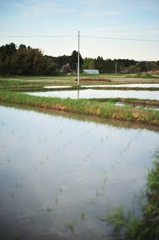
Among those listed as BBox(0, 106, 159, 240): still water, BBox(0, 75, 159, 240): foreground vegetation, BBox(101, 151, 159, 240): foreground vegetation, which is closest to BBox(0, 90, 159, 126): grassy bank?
BBox(0, 75, 159, 240): foreground vegetation

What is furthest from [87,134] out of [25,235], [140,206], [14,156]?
[25,235]

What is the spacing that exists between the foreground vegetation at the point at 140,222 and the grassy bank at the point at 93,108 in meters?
7.72

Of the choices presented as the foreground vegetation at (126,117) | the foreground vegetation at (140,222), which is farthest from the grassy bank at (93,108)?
the foreground vegetation at (140,222)

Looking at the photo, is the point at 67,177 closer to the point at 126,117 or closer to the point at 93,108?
the point at 126,117

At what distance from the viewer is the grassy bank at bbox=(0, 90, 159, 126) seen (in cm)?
1224

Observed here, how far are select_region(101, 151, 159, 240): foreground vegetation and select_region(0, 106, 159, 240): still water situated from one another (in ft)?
0.49

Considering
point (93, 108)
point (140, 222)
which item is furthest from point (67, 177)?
point (93, 108)

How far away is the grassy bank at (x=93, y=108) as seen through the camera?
12.2 m

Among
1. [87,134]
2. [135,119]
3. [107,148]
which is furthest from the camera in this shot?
[135,119]

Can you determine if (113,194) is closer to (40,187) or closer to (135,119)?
(40,187)

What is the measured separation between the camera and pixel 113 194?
4898 millimetres

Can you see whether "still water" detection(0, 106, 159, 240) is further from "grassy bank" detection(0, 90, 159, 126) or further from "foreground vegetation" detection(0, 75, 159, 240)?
"grassy bank" detection(0, 90, 159, 126)

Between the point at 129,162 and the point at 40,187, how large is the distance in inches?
91.2

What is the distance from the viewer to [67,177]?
5.66 m
